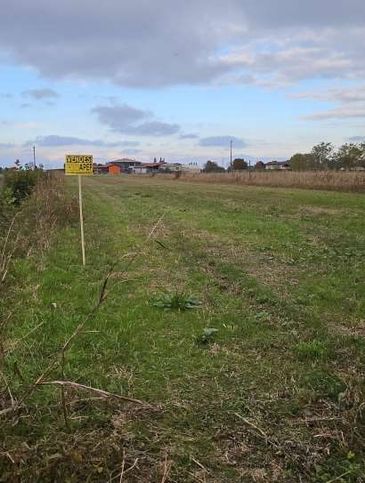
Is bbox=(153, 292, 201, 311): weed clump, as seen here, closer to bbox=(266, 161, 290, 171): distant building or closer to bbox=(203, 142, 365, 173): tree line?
bbox=(203, 142, 365, 173): tree line

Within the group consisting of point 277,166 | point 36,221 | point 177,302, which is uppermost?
point 277,166

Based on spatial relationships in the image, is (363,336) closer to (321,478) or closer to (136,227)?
(321,478)

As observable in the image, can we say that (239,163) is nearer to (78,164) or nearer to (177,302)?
(78,164)

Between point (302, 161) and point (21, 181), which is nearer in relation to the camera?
point (21, 181)

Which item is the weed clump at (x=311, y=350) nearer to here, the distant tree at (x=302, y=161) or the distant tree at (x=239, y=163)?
the distant tree at (x=302, y=161)

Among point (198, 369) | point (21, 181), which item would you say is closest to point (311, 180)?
point (21, 181)

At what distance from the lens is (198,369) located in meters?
4.87

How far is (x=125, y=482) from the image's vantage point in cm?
317

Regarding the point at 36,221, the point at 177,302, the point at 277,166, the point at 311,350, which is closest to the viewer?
the point at 311,350

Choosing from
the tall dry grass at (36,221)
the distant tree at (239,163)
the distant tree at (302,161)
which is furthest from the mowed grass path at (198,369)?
the distant tree at (239,163)

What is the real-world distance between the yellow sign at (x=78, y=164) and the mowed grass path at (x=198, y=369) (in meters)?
1.56

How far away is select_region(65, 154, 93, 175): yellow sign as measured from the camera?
31.3ft

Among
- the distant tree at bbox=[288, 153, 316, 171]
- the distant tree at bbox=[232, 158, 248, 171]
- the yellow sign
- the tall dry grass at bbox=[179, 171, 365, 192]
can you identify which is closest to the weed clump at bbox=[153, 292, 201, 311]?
the yellow sign

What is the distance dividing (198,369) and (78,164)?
18.6 feet
